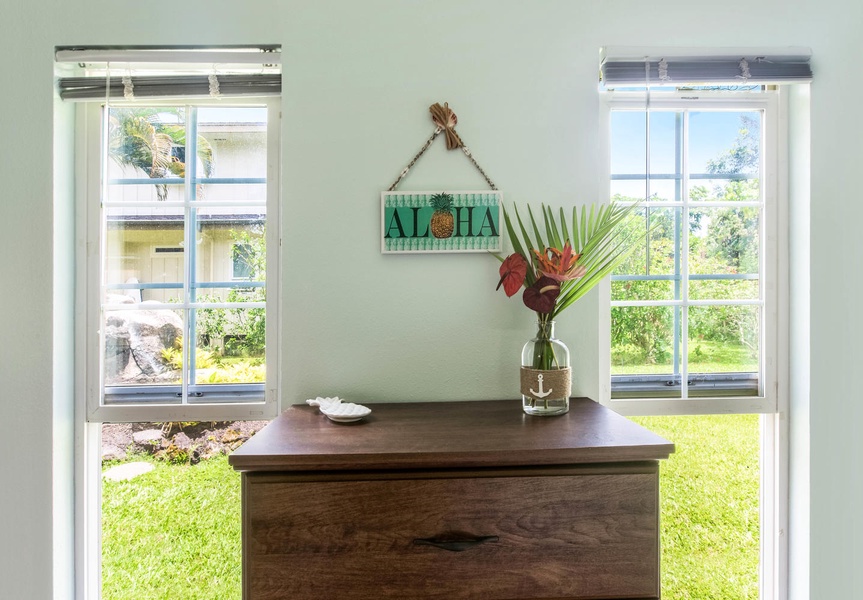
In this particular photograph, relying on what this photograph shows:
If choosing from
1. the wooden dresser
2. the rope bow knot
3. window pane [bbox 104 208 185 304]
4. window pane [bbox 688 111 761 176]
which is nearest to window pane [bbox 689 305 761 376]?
window pane [bbox 688 111 761 176]

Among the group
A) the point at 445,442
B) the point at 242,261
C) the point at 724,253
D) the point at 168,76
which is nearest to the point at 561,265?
the point at 445,442

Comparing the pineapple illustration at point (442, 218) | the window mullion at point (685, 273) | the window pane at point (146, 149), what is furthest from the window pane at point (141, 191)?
the window mullion at point (685, 273)

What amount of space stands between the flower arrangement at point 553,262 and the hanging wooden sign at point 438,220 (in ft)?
0.25

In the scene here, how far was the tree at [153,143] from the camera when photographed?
4.65ft

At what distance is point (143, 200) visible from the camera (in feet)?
4.67

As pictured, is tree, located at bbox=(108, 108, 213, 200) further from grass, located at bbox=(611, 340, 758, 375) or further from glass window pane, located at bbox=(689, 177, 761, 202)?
glass window pane, located at bbox=(689, 177, 761, 202)

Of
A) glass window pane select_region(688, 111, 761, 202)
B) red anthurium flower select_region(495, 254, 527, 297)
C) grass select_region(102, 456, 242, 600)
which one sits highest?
glass window pane select_region(688, 111, 761, 202)

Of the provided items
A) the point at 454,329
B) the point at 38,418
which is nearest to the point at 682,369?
the point at 454,329

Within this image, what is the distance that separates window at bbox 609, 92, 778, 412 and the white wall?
0.16 metres

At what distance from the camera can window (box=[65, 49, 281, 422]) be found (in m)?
1.39

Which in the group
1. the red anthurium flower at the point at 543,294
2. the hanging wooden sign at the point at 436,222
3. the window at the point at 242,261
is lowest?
the red anthurium flower at the point at 543,294

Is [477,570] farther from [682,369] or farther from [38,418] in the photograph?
[38,418]

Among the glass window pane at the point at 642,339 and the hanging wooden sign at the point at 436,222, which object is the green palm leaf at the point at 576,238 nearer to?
the hanging wooden sign at the point at 436,222

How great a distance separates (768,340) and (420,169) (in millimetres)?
1210
